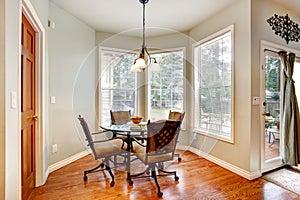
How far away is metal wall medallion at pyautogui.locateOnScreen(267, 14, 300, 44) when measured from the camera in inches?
113

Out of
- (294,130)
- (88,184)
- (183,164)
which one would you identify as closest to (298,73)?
(294,130)

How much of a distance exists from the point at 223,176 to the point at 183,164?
71cm

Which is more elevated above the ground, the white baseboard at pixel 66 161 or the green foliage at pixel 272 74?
the green foliage at pixel 272 74

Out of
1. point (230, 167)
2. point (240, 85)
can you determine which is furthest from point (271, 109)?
point (230, 167)

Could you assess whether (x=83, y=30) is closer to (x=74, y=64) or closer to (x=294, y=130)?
(x=74, y=64)

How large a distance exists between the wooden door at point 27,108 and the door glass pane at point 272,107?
3254 millimetres

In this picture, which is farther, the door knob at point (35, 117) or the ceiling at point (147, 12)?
the ceiling at point (147, 12)

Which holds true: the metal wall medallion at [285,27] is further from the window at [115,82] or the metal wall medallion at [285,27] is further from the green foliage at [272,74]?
the window at [115,82]

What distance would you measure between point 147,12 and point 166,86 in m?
1.69

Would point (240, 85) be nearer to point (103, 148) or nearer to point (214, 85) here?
point (214, 85)

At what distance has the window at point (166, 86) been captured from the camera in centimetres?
417

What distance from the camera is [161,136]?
7.44ft

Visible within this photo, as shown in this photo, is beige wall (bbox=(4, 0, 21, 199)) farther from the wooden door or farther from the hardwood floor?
the hardwood floor

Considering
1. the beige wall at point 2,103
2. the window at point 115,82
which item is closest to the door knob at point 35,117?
the beige wall at point 2,103
